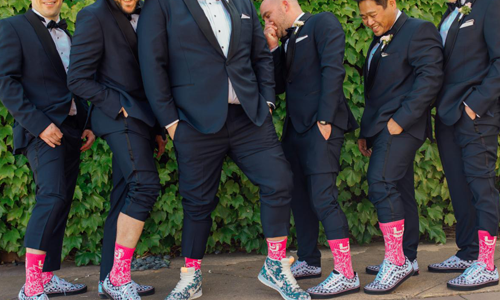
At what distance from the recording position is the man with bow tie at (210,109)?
342 cm

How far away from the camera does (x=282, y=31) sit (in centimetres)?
406

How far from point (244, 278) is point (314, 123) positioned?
1.29 meters

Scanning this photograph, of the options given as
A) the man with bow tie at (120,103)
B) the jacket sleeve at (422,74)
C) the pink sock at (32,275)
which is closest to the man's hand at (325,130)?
the jacket sleeve at (422,74)

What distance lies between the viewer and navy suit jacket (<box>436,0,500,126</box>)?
3682mm

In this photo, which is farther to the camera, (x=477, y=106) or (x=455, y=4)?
(x=455, y=4)

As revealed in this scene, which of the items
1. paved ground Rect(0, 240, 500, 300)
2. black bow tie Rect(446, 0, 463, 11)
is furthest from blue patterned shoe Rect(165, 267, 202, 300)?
black bow tie Rect(446, 0, 463, 11)

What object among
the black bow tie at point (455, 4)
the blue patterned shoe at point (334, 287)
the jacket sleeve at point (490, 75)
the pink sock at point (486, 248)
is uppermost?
the black bow tie at point (455, 4)

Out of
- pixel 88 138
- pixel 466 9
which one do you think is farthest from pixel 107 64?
pixel 466 9

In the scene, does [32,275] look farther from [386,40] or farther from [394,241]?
[386,40]

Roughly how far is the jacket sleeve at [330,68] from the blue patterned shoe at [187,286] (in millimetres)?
1315

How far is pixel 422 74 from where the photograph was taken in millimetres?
3688

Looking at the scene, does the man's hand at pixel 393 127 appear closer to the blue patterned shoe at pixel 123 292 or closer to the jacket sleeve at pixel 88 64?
the jacket sleeve at pixel 88 64

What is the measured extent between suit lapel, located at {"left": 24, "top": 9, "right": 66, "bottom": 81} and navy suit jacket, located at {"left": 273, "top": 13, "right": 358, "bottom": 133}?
4.89ft

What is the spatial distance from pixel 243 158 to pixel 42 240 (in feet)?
4.46
